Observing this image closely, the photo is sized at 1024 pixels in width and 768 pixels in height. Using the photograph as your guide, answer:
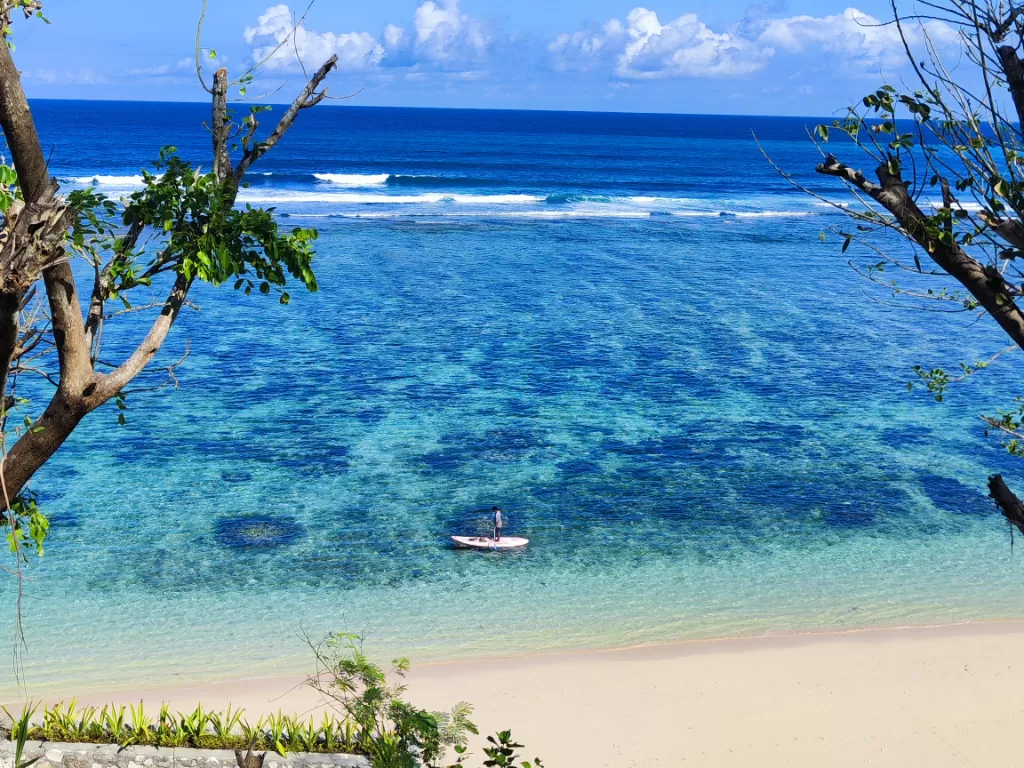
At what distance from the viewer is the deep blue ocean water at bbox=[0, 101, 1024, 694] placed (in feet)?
40.5

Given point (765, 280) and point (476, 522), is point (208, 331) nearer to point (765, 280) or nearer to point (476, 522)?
point (476, 522)

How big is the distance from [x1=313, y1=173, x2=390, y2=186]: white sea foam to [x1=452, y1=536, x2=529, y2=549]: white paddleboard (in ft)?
166

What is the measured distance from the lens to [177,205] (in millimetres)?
5207

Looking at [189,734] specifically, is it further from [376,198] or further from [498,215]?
[376,198]

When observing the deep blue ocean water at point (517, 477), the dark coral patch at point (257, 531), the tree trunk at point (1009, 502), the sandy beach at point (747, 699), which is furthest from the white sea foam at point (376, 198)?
the tree trunk at point (1009, 502)

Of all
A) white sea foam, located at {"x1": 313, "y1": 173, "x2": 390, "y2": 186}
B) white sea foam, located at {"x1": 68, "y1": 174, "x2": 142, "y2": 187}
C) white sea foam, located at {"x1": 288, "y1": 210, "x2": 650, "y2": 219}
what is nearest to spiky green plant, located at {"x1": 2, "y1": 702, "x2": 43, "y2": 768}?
white sea foam, located at {"x1": 288, "y1": 210, "x2": 650, "y2": 219}

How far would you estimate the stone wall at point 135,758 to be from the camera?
23.3 feet

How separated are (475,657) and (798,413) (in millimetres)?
11327

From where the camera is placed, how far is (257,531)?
14477 mm

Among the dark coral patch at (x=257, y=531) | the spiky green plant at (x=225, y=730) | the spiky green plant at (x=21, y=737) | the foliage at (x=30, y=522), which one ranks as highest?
the foliage at (x=30, y=522)

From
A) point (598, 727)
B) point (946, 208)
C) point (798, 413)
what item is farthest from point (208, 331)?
point (946, 208)

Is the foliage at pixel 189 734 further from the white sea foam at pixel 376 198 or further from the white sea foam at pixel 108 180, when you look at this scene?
the white sea foam at pixel 108 180

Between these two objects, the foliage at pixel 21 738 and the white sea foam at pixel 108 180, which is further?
the white sea foam at pixel 108 180

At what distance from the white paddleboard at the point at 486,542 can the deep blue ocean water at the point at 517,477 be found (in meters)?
0.21
